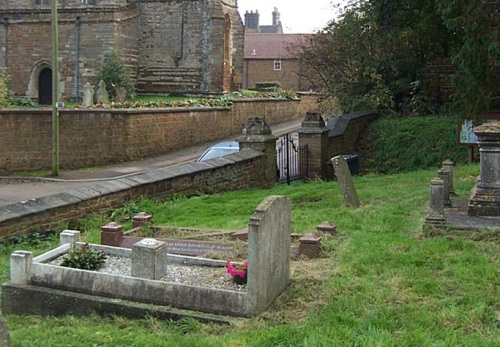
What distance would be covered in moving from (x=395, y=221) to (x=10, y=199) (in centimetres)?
1196

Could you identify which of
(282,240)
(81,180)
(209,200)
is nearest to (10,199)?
(81,180)

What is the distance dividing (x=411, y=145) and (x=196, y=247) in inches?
570

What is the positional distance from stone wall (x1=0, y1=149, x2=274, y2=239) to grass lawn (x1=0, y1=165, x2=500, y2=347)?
0.79 meters

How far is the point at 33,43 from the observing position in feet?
130

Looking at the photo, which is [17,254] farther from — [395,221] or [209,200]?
[209,200]

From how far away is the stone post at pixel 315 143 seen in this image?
19062 mm

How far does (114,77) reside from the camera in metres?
35.5

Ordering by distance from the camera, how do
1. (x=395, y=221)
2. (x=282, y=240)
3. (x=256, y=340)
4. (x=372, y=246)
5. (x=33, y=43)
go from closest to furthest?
1. (x=256, y=340)
2. (x=282, y=240)
3. (x=372, y=246)
4. (x=395, y=221)
5. (x=33, y=43)

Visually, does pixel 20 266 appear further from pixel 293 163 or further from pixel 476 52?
pixel 293 163

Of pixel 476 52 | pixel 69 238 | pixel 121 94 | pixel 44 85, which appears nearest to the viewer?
pixel 69 238

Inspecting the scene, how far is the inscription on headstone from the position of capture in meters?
8.42

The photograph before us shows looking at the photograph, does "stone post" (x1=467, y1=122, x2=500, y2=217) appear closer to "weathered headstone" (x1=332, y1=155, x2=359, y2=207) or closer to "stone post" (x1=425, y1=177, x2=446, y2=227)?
"stone post" (x1=425, y1=177, x2=446, y2=227)

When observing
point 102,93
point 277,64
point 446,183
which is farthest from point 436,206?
point 277,64

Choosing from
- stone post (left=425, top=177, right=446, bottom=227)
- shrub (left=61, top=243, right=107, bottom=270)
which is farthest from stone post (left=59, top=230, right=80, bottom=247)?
stone post (left=425, top=177, right=446, bottom=227)
